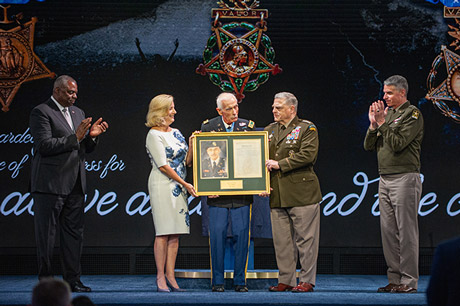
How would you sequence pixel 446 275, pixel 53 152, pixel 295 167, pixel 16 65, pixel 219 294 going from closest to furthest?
1. pixel 446 275
2. pixel 219 294
3. pixel 53 152
4. pixel 295 167
5. pixel 16 65

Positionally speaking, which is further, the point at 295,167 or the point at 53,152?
the point at 295,167

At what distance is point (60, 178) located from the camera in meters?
4.52

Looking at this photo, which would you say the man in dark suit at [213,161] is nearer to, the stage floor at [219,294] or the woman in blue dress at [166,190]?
the woman in blue dress at [166,190]

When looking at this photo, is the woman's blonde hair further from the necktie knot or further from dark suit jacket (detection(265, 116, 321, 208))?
dark suit jacket (detection(265, 116, 321, 208))

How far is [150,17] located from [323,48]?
175cm

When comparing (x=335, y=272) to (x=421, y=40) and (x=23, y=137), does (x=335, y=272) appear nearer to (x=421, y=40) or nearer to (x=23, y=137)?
(x=421, y=40)

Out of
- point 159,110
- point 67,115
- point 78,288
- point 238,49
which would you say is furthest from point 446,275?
point 238,49

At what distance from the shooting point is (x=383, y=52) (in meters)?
6.16

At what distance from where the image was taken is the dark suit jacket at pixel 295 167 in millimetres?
4605

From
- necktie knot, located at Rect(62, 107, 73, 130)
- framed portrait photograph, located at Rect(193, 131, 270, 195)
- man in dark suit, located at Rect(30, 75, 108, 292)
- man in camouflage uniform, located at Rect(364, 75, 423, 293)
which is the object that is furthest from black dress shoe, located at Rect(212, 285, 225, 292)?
necktie knot, located at Rect(62, 107, 73, 130)

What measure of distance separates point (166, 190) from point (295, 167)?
97cm

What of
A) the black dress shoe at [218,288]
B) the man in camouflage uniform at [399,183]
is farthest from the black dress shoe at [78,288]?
the man in camouflage uniform at [399,183]

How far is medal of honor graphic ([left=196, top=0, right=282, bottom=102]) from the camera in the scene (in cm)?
Answer: 616

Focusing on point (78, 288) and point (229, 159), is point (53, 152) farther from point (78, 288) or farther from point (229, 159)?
point (229, 159)
